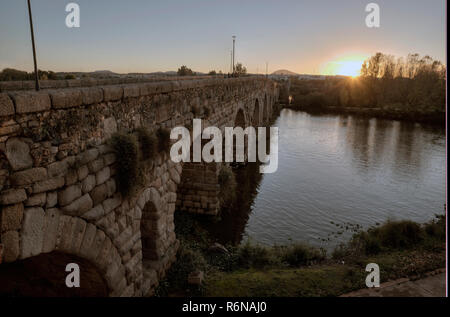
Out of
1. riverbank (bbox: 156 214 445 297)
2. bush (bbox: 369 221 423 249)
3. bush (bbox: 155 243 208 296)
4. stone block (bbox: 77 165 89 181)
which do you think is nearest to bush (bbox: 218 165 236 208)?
riverbank (bbox: 156 214 445 297)

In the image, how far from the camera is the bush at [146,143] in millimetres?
5453

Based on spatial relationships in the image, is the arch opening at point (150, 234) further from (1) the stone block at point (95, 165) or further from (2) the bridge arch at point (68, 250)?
(1) the stone block at point (95, 165)

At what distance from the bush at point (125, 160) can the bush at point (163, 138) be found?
1251 mm

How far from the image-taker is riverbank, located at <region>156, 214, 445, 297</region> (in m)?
6.97

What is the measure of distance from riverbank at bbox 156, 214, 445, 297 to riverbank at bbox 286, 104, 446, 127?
34.0 meters

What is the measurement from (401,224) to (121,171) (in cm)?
889

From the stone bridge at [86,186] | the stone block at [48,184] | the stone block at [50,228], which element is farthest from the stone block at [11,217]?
the stone block at [50,228]

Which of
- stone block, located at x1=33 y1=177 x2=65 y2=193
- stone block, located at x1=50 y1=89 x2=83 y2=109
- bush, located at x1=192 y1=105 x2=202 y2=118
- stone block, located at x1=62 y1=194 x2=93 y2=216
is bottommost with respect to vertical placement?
stone block, located at x1=62 y1=194 x2=93 y2=216

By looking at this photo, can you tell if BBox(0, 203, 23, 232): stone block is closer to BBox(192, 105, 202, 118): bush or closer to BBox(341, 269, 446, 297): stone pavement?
BBox(192, 105, 202, 118): bush

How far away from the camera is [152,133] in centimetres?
579
